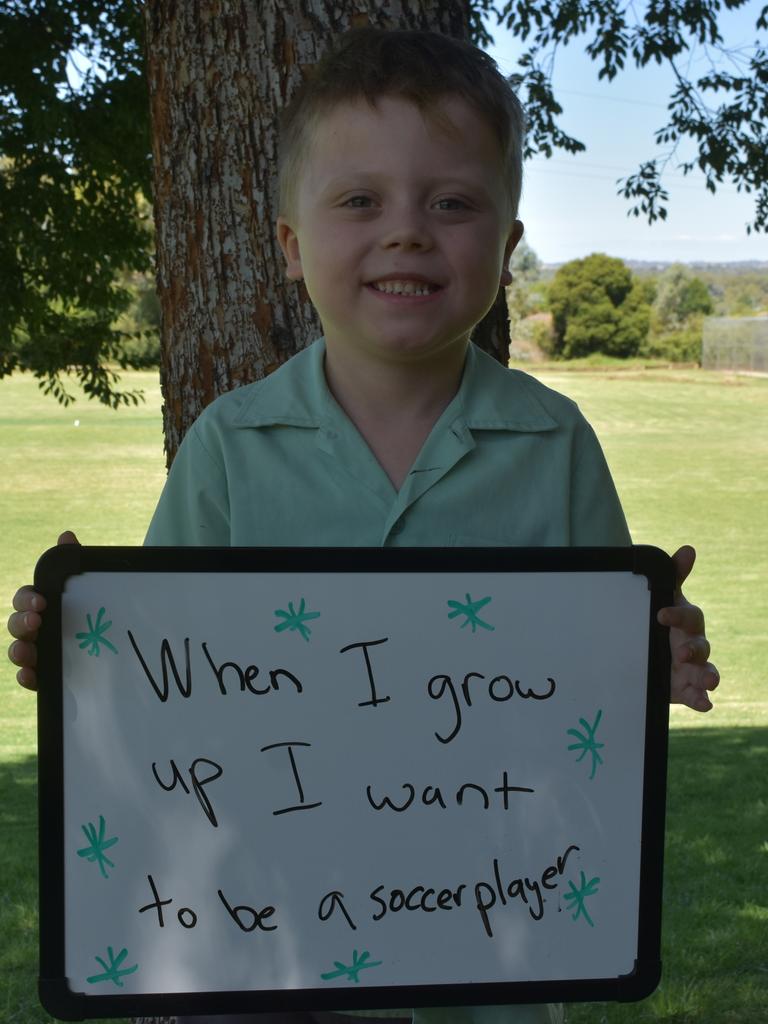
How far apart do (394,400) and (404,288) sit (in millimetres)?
206

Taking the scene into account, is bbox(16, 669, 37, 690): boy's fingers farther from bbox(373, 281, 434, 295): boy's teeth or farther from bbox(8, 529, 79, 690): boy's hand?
bbox(373, 281, 434, 295): boy's teeth

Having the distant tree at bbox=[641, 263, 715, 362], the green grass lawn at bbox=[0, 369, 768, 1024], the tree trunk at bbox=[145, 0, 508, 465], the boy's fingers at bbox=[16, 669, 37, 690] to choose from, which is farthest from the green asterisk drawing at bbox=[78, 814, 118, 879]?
the distant tree at bbox=[641, 263, 715, 362]

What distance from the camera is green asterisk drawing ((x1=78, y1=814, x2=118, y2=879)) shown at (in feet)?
5.68

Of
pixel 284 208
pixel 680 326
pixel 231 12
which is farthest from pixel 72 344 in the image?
pixel 680 326

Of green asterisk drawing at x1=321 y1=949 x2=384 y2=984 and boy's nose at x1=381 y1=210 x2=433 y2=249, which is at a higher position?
boy's nose at x1=381 y1=210 x2=433 y2=249

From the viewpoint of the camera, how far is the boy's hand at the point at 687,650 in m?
1.78

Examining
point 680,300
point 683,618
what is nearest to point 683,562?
point 683,618

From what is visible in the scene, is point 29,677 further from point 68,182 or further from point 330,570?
point 68,182

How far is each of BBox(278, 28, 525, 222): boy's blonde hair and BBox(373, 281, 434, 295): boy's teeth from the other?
223 millimetres

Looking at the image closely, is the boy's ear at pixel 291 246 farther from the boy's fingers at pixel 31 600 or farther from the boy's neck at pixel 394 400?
the boy's fingers at pixel 31 600

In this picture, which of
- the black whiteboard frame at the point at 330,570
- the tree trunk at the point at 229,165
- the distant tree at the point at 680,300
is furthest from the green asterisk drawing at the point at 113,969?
the distant tree at the point at 680,300

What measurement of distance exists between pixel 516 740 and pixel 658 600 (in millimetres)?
275

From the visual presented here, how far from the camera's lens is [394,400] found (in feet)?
6.42

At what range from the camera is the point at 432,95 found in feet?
5.93
